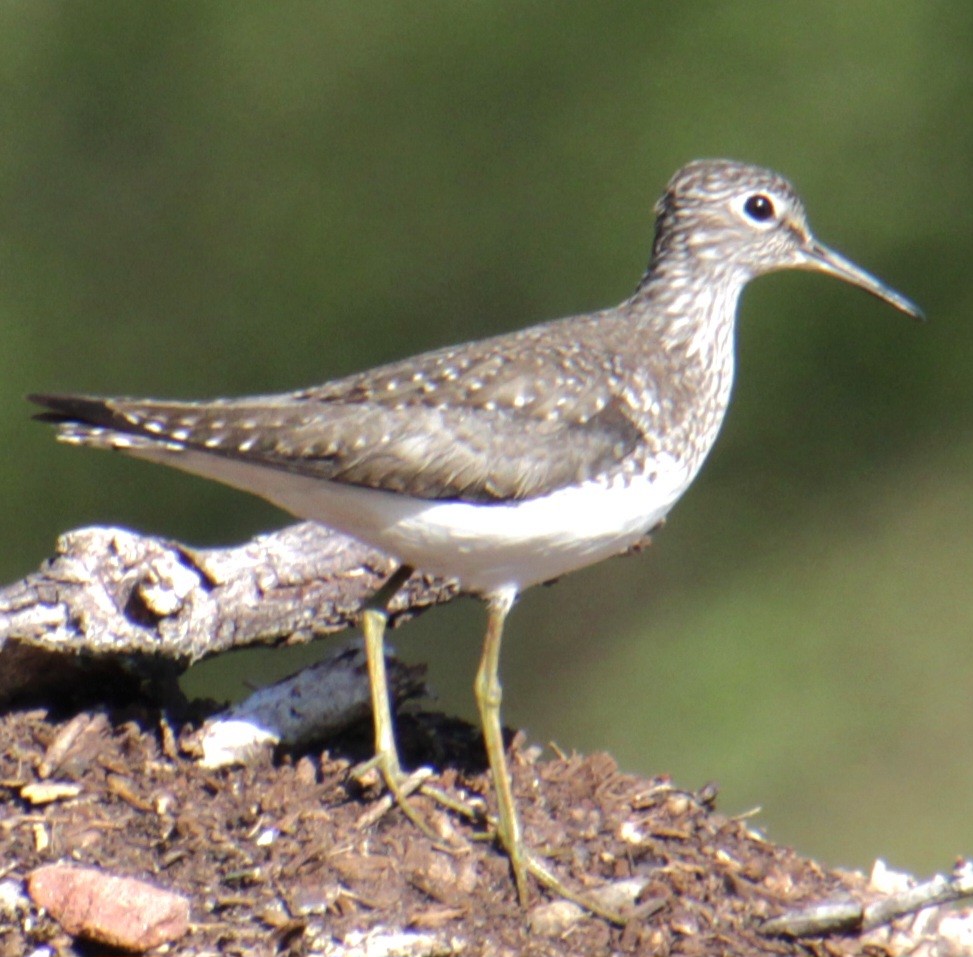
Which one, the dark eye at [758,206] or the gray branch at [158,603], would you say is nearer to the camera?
the gray branch at [158,603]

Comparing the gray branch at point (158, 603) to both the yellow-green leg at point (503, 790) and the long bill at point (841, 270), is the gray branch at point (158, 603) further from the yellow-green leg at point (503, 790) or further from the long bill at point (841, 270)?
the long bill at point (841, 270)

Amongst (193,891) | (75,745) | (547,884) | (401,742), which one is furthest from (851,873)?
(75,745)

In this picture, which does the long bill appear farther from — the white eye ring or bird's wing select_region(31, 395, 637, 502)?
bird's wing select_region(31, 395, 637, 502)

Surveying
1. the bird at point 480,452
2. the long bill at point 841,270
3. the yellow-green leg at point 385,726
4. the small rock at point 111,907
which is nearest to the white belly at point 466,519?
the bird at point 480,452

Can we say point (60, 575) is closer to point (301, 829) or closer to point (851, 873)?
point (301, 829)

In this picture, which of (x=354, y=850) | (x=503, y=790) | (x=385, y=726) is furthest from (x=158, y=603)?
(x=503, y=790)

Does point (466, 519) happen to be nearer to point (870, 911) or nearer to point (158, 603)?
point (158, 603)

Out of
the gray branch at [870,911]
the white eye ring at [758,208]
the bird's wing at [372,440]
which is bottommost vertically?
the gray branch at [870,911]
